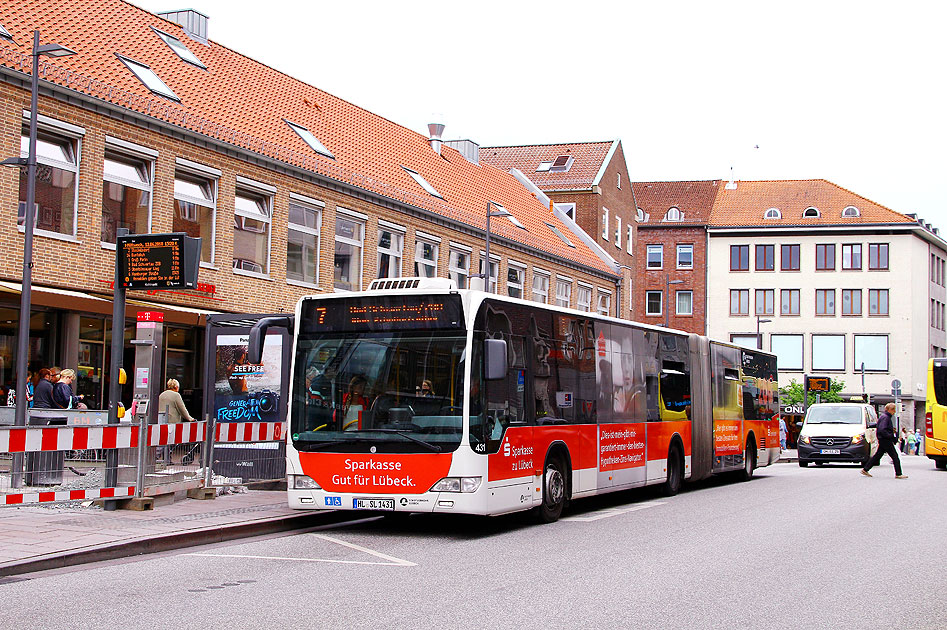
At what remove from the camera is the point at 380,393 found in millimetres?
12703

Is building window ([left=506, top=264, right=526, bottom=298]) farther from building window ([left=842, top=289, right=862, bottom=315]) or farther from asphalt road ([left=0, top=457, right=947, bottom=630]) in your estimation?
building window ([left=842, top=289, right=862, bottom=315])

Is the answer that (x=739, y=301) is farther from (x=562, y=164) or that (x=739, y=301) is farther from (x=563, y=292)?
(x=563, y=292)

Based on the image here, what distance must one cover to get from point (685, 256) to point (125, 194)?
60.0m

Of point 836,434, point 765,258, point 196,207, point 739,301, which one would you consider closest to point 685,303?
point 739,301

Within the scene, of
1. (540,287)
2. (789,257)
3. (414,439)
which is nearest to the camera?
(414,439)

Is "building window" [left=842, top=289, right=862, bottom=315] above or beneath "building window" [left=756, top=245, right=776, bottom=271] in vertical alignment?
beneath

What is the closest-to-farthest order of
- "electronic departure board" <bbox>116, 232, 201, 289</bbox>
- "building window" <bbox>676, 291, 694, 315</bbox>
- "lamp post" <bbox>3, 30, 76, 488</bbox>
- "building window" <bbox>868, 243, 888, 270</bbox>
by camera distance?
"electronic departure board" <bbox>116, 232, 201, 289</bbox> → "lamp post" <bbox>3, 30, 76, 488</bbox> → "building window" <bbox>868, 243, 888, 270</bbox> → "building window" <bbox>676, 291, 694, 315</bbox>

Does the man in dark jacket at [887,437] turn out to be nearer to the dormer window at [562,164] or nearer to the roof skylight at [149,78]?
the roof skylight at [149,78]

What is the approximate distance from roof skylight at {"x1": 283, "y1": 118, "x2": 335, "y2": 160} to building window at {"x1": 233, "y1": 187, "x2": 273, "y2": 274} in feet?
11.1

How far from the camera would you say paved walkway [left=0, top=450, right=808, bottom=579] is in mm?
9992

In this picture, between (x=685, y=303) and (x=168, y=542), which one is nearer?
(x=168, y=542)

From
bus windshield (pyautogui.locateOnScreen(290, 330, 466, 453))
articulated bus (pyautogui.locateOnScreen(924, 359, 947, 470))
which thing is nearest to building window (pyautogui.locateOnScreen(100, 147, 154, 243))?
bus windshield (pyautogui.locateOnScreen(290, 330, 466, 453))

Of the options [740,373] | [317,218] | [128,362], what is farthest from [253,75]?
[740,373]

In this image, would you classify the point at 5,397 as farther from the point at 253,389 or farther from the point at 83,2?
the point at 83,2
